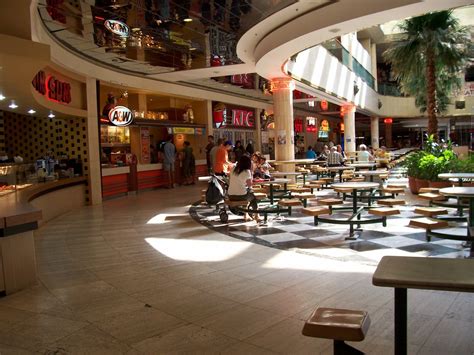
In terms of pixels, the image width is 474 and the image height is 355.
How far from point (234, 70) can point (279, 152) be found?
3.04 meters

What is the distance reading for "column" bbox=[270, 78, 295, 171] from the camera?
14.3 meters

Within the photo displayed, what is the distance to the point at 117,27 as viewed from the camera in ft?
28.8

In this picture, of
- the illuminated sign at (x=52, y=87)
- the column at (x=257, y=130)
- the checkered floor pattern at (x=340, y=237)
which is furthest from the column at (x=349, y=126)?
the illuminated sign at (x=52, y=87)

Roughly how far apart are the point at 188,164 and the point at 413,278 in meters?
14.5

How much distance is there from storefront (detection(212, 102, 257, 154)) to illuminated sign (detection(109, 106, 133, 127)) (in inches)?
230

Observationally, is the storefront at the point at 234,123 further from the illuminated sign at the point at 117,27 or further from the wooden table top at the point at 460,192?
the wooden table top at the point at 460,192

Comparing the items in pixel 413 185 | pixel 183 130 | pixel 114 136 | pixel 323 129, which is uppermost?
pixel 323 129

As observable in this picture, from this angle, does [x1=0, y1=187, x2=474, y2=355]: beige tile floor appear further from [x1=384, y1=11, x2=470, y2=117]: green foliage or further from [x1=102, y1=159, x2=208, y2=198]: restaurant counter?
[x1=384, y1=11, x2=470, y2=117]: green foliage

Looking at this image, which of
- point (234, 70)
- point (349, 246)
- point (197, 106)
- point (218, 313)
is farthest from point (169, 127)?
point (218, 313)

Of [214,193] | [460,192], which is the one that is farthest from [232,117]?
[460,192]

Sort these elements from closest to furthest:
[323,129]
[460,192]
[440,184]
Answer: [460,192] → [440,184] → [323,129]

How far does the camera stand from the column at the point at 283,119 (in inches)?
564

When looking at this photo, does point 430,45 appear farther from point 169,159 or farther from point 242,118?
point 169,159

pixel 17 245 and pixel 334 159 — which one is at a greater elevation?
pixel 334 159
